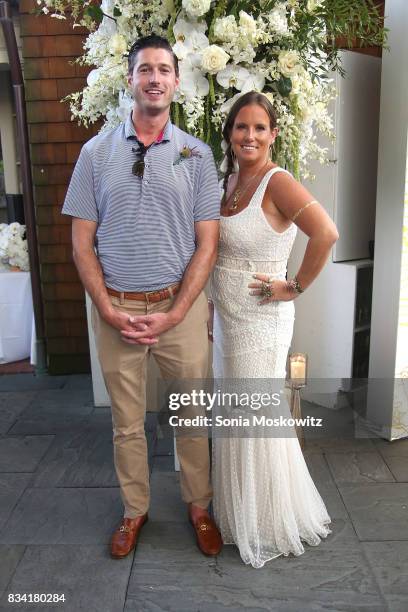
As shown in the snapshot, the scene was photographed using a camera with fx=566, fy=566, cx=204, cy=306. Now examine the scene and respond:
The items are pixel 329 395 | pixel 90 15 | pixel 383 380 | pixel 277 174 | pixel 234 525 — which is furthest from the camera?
pixel 329 395

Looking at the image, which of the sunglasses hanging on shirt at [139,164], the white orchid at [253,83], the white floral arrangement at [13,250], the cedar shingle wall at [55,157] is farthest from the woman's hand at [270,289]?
the white floral arrangement at [13,250]

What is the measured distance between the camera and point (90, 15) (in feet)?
7.34

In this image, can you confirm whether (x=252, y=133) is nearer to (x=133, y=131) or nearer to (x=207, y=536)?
(x=133, y=131)

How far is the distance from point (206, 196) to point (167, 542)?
1.30 meters

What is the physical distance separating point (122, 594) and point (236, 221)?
1.31 metres

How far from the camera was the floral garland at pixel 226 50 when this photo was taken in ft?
6.68

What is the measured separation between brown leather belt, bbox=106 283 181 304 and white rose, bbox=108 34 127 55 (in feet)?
2.91

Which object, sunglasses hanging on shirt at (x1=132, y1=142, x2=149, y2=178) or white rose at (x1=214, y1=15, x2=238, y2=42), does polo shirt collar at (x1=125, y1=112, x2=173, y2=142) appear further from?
white rose at (x1=214, y1=15, x2=238, y2=42)

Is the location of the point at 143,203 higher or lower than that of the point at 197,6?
lower

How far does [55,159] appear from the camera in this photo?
148 inches

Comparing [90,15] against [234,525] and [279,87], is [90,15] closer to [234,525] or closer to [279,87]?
[279,87]

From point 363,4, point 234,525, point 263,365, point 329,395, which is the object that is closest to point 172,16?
point 363,4

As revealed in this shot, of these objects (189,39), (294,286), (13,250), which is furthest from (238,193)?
(13,250)

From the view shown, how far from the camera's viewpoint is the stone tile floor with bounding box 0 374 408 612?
1868mm
